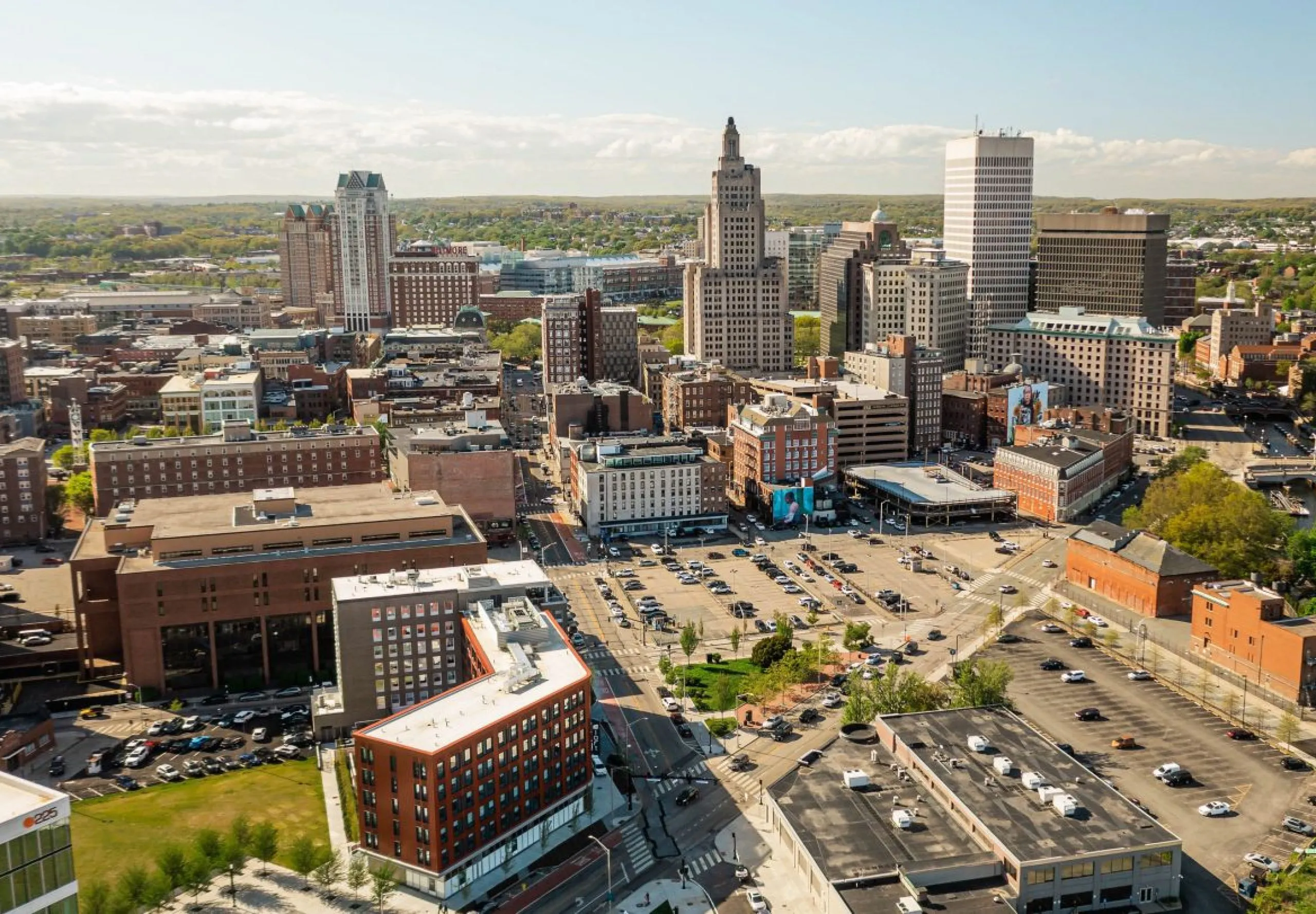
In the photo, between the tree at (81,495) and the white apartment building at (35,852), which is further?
the tree at (81,495)

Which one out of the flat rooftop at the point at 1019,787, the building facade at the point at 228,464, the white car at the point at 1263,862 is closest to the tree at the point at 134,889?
the flat rooftop at the point at 1019,787

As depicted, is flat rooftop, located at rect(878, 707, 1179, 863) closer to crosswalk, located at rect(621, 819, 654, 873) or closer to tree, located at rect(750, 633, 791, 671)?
crosswalk, located at rect(621, 819, 654, 873)

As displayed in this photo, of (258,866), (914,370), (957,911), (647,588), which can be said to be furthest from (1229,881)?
(914,370)

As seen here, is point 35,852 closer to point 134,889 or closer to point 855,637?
point 134,889

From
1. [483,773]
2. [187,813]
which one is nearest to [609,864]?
[483,773]

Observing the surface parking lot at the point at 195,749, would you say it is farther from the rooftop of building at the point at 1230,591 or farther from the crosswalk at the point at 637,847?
the rooftop of building at the point at 1230,591

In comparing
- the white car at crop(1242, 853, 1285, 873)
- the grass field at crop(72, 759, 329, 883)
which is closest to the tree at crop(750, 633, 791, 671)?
the grass field at crop(72, 759, 329, 883)
